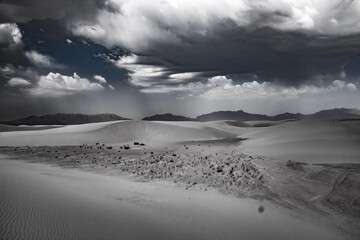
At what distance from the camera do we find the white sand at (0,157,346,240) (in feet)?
20.3

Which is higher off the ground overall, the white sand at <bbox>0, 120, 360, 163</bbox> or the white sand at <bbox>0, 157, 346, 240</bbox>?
the white sand at <bbox>0, 120, 360, 163</bbox>

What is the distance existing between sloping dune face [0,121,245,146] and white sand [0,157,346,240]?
3085cm

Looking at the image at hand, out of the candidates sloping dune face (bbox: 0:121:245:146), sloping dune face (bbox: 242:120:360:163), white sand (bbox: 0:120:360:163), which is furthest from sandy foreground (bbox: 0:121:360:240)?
sloping dune face (bbox: 0:121:245:146)

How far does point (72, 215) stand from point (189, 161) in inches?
411

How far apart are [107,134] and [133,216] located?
42.7m

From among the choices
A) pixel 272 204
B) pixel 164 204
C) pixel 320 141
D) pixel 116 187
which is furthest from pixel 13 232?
pixel 320 141

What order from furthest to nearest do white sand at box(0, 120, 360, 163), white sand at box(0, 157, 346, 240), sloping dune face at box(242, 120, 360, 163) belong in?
white sand at box(0, 120, 360, 163), sloping dune face at box(242, 120, 360, 163), white sand at box(0, 157, 346, 240)

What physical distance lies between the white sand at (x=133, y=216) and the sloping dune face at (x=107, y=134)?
101 feet

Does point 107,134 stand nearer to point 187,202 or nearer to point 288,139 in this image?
point 288,139

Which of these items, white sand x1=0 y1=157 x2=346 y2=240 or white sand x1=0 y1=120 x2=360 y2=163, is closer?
white sand x1=0 y1=157 x2=346 y2=240

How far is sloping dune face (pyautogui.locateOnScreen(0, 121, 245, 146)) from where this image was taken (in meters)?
39.2

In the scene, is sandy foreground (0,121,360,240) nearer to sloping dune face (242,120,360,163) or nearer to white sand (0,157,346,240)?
white sand (0,157,346,240)

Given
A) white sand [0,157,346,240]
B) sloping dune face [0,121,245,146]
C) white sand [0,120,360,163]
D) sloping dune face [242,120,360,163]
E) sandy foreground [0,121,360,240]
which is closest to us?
white sand [0,157,346,240]

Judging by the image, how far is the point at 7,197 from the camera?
26.4 feet
